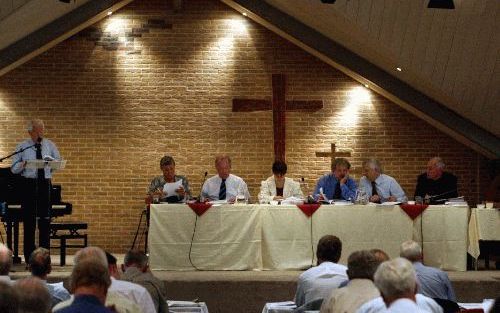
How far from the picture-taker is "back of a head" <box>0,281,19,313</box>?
3471mm

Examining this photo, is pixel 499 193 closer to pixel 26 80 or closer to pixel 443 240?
pixel 443 240

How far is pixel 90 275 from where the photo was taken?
14.2 feet

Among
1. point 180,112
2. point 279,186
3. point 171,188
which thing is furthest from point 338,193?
point 180,112

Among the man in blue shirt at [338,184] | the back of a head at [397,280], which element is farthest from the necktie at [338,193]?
the back of a head at [397,280]

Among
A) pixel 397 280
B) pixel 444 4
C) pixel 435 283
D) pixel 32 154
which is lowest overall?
pixel 435 283

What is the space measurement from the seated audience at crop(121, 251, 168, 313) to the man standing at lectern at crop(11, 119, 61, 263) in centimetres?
393

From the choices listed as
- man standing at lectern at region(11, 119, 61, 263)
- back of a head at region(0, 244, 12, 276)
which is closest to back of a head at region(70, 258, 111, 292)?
back of a head at region(0, 244, 12, 276)

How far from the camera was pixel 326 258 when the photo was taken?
22.4 ft

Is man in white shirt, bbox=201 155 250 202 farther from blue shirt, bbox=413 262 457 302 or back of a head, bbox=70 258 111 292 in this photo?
back of a head, bbox=70 258 111 292

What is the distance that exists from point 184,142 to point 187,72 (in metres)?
0.99

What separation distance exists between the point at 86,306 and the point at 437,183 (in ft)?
24.1

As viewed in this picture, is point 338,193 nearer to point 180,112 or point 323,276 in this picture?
point 180,112

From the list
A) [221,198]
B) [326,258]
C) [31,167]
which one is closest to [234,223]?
[221,198]

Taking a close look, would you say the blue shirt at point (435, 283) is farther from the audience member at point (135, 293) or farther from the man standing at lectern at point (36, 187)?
the man standing at lectern at point (36, 187)
